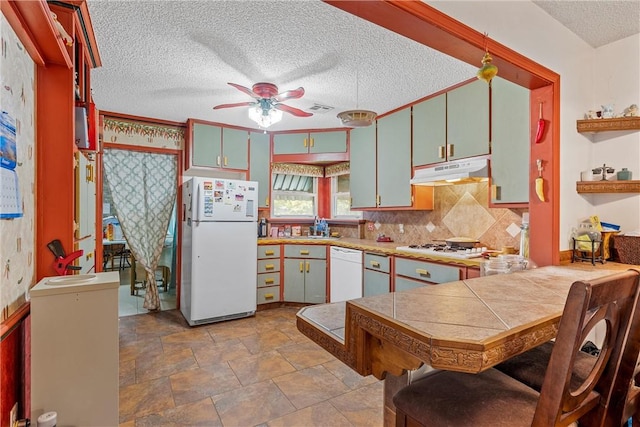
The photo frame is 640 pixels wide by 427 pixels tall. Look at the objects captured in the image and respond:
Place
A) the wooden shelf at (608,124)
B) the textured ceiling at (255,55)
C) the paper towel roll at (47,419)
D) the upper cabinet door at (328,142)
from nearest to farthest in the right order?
the paper towel roll at (47,419)
the textured ceiling at (255,55)
the wooden shelf at (608,124)
the upper cabinet door at (328,142)

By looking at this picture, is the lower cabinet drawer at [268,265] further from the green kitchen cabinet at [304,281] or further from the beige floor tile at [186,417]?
the beige floor tile at [186,417]

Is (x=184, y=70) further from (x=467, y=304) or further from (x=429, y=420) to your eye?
(x=429, y=420)

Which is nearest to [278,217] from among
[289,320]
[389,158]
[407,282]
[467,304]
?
[289,320]

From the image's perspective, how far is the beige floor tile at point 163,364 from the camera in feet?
7.84

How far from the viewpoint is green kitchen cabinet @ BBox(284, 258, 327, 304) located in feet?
13.2

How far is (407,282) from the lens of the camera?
9.55ft

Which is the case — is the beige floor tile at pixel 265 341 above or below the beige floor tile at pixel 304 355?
below

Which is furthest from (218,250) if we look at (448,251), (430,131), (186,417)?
(430,131)

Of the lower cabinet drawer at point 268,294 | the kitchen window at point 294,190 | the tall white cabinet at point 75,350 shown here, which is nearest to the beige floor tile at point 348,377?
the tall white cabinet at point 75,350

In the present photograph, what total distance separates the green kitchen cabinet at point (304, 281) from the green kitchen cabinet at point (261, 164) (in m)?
0.88

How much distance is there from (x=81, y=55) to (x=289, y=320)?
9.60 feet

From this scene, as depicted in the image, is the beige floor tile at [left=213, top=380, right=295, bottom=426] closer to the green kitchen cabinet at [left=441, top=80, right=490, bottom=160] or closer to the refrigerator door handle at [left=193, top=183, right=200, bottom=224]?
the refrigerator door handle at [left=193, top=183, right=200, bottom=224]

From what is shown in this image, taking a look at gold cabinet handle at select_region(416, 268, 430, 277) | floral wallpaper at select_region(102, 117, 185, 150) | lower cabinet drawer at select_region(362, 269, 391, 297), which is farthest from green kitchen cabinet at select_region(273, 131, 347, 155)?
gold cabinet handle at select_region(416, 268, 430, 277)

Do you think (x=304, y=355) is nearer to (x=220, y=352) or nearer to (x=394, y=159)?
(x=220, y=352)
